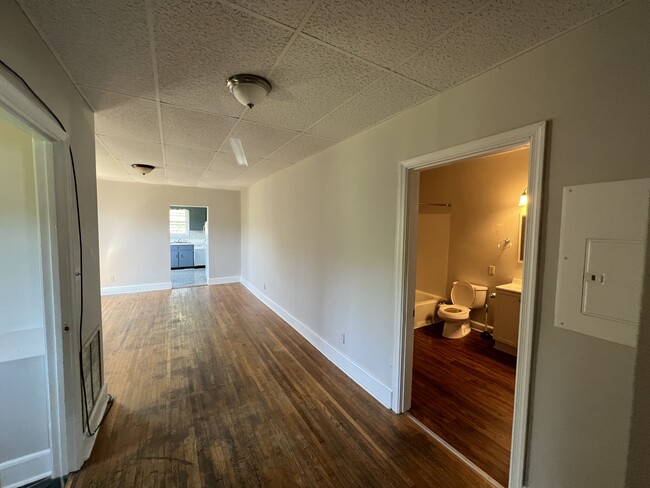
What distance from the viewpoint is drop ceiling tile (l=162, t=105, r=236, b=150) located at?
86.2 inches

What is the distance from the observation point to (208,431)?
2.01 meters

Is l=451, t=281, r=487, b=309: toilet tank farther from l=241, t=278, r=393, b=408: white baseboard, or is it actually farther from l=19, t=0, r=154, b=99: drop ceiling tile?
l=19, t=0, r=154, b=99: drop ceiling tile

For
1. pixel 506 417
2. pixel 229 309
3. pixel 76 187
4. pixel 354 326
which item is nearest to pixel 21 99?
pixel 76 187

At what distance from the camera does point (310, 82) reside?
66.5 inches

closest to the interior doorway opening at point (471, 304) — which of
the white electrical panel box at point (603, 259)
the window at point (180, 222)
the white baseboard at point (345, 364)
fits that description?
the white baseboard at point (345, 364)

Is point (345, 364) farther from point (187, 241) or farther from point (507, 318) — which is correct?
point (187, 241)

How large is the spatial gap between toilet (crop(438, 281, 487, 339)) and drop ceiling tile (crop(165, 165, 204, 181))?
4.44 metres

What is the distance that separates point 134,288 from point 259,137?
5.29m

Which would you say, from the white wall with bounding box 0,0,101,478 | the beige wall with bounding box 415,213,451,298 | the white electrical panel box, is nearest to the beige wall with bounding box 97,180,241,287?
the white wall with bounding box 0,0,101,478

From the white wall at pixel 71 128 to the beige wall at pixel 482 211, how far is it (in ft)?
13.7

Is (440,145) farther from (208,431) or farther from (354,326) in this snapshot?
(208,431)

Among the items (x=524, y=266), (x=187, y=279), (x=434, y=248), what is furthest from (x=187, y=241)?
(x=524, y=266)

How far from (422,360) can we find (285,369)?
1595mm

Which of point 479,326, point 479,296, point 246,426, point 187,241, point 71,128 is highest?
point 71,128
